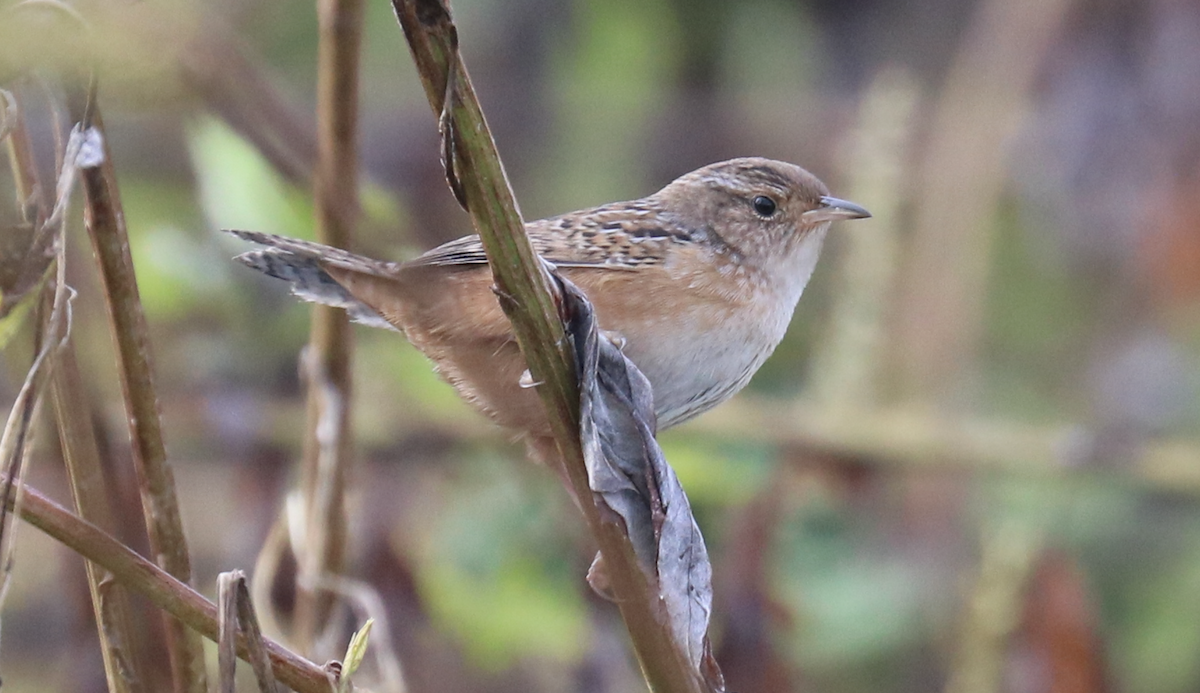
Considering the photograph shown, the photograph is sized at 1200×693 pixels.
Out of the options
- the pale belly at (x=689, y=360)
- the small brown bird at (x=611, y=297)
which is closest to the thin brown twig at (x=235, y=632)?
the small brown bird at (x=611, y=297)

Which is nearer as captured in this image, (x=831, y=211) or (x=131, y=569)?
(x=131, y=569)

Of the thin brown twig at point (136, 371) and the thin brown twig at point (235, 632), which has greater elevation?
the thin brown twig at point (136, 371)

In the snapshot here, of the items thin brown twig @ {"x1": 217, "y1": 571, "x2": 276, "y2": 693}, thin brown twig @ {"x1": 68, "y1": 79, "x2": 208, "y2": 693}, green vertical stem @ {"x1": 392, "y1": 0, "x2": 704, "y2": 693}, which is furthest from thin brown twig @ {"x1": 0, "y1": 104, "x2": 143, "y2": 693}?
green vertical stem @ {"x1": 392, "y1": 0, "x2": 704, "y2": 693}

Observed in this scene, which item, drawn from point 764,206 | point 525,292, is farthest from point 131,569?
point 764,206

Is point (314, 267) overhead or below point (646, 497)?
overhead

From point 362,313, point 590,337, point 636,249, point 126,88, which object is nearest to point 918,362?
point 636,249

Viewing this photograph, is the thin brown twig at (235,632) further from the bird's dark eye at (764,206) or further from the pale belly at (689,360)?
the bird's dark eye at (764,206)

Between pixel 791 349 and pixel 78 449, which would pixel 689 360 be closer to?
pixel 78 449
